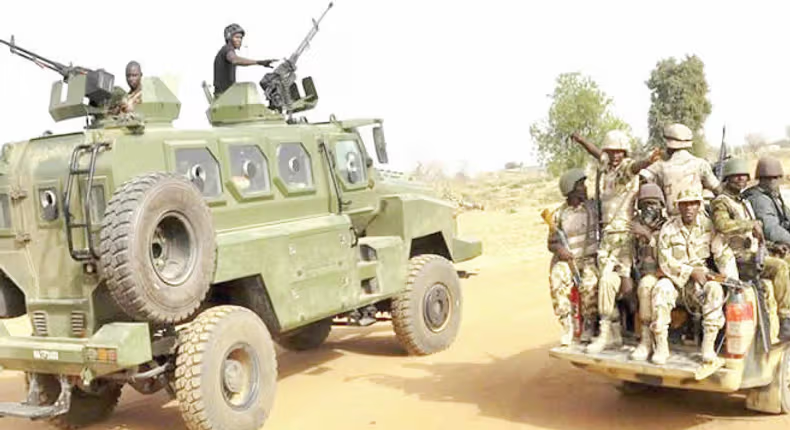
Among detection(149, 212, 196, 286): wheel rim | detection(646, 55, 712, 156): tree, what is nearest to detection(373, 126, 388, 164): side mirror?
detection(149, 212, 196, 286): wheel rim

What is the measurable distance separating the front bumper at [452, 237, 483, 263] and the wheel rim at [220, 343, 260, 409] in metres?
4.21

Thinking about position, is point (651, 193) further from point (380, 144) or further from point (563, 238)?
point (380, 144)

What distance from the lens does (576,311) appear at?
741cm

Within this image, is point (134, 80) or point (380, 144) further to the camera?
point (380, 144)

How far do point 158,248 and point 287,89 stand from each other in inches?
141

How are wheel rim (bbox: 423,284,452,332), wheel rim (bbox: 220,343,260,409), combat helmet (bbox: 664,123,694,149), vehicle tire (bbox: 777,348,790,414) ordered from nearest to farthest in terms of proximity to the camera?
vehicle tire (bbox: 777,348,790,414), combat helmet (bbox: 664,123,694,149), wheel rim (bbox: 220,343,260,409), wheel rim (bbox: 423,284,452,332)

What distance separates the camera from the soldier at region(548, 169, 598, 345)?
7.39 m

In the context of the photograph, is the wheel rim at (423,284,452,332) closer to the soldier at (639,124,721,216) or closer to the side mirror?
the side mirror

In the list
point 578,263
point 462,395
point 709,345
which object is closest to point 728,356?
point 709,345

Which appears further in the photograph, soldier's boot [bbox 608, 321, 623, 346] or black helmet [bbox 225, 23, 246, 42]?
black helmet [bbox 225, 23, 246, 42]

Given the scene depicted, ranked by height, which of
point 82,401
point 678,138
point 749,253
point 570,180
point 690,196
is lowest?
point 82,401

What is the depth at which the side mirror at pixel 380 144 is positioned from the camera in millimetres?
10852

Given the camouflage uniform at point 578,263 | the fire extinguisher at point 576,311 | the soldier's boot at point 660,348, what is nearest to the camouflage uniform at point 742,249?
the soldier's boot at point 660,348

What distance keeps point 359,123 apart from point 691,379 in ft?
17.3
